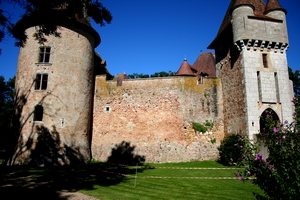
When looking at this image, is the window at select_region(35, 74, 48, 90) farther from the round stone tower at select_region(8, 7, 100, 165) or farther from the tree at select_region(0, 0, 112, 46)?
the tree at select_region(0, 0, 112, 46)

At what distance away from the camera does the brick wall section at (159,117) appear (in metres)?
15.3

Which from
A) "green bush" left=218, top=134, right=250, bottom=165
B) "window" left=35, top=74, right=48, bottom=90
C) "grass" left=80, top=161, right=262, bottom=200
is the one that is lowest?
"grass" left=80, top=161, right=262, bottom=200

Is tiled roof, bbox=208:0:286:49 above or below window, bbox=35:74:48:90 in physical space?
above

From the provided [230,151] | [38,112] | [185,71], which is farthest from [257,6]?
[38,112]

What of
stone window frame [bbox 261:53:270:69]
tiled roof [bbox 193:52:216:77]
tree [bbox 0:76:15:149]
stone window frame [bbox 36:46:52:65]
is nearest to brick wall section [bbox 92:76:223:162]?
stone window frame [bbox 261:53:270:69]

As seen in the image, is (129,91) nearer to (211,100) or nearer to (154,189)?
(211,100)

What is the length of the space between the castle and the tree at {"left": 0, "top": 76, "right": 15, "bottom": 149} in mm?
17711

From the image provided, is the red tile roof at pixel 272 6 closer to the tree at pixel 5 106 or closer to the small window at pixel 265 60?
the small window at pixel 265 60

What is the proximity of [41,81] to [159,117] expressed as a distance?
332 inches

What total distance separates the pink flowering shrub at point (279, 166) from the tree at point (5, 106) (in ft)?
104

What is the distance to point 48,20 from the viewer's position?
7.55 m

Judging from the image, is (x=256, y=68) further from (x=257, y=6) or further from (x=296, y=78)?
(x=296, y=78)

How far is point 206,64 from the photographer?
77.7 ft

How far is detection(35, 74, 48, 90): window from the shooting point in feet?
46.7
